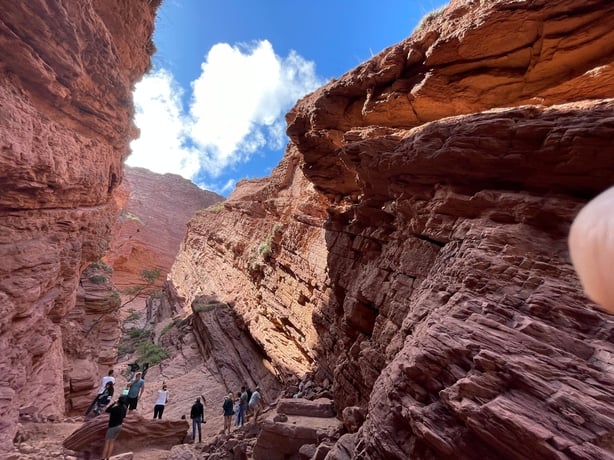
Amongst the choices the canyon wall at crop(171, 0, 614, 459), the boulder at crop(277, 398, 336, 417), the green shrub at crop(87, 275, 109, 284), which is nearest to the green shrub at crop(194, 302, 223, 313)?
the green shrub at crop(87, 275, 109, 284)

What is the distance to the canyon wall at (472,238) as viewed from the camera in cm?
352

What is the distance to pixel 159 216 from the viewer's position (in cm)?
6469

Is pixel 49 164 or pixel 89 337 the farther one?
pixel 89 337

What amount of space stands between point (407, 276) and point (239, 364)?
14.6m

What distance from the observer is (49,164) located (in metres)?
9.30

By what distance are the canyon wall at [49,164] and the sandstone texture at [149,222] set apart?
14.0 metres

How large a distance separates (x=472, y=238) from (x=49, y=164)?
1148 centimetres

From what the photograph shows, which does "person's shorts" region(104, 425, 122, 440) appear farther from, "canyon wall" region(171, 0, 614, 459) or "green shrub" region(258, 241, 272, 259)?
"green shrub" region(258, 241, 272, 259)

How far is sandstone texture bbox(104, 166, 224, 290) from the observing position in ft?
150

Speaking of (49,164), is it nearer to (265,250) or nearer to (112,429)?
(112,429)

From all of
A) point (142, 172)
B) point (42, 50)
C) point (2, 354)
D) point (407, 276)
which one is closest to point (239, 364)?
point (2, 354)

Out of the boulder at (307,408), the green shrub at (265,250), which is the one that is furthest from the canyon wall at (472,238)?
the green shrub at (265,250)

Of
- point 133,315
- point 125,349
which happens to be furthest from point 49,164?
point 133,315

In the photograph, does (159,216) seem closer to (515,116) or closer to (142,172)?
(142,172)
